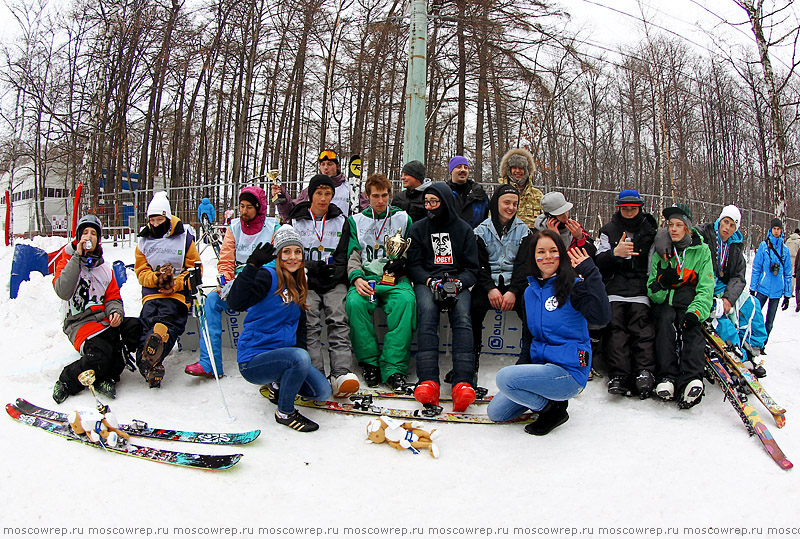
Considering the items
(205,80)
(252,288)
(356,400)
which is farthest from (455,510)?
(205,80)

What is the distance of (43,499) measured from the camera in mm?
2477

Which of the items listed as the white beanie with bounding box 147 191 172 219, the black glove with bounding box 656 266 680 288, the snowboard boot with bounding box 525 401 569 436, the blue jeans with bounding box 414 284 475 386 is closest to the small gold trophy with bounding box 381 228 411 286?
the blue jeans with bounding box 414 284 475 386

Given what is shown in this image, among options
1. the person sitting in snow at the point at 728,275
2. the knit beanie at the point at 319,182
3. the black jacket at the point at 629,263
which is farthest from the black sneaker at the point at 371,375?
the person sitting in snow at the point at 728,275

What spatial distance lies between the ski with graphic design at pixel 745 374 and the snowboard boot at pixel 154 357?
15.1ft

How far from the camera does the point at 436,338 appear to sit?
13.0 ft

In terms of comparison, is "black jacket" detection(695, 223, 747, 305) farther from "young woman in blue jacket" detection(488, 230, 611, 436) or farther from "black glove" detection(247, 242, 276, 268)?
"black glove" detection(247, 242, 276, 268)

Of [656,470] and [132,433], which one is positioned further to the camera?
[132,433]

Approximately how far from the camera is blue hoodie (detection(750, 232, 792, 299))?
20.5 ft

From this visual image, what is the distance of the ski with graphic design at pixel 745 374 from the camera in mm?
3543

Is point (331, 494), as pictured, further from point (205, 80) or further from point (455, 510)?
point (205, 80)

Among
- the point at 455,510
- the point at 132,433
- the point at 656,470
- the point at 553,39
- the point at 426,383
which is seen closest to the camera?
the point at 455,510

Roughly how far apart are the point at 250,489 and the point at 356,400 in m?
1.30

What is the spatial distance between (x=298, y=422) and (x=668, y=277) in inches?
127

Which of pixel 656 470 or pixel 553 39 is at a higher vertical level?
pixel 553 39
